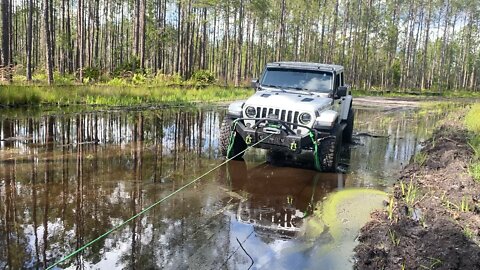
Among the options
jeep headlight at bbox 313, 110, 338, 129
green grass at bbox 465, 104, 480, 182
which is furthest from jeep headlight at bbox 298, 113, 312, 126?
green grass at bbox 465, 104, 480, 182

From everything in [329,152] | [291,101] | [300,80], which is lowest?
[329,152]

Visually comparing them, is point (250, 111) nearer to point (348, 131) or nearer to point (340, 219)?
point (340, 219)

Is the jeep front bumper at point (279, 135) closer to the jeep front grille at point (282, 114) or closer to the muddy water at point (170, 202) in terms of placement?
the jeep front grille at point (282, 114)

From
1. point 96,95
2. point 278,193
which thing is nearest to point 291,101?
point 278,193

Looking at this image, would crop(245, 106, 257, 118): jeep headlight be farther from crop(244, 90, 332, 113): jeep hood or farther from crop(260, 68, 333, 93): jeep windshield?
crop(260, 68, 333, 93): jeep windshield

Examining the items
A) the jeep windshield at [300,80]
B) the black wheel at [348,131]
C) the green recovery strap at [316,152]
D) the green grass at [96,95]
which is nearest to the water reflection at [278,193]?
the green recovery strap at [316,152]

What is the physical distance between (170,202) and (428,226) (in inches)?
128

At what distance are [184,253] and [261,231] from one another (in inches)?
44.5

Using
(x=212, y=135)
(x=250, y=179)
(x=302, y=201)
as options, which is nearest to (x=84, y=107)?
(x=212, y=135)

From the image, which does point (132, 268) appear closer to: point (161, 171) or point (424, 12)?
point (161, 171)

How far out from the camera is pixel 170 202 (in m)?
5.97

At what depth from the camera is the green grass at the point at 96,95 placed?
50.8ft

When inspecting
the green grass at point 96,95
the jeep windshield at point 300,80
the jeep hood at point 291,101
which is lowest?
the green grass at point 96,95

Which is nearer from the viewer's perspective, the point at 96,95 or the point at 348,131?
the point at 348,131
